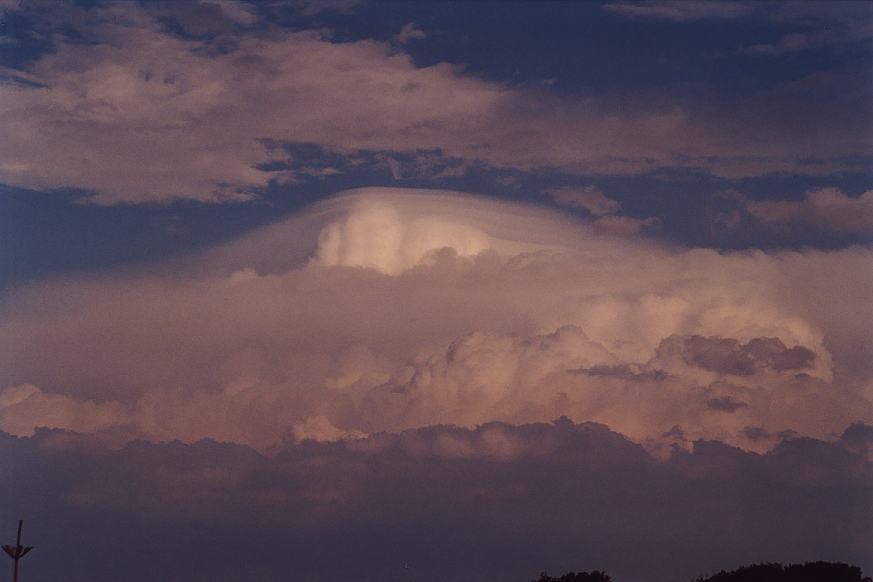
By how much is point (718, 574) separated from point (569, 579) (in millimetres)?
12602

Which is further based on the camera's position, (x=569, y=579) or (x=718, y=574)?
(x=569, y=579)

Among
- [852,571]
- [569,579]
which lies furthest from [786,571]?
[569,579]

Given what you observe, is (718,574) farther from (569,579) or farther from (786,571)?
(569,579)

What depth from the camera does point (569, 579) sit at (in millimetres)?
96812

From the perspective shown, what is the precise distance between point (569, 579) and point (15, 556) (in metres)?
43.0

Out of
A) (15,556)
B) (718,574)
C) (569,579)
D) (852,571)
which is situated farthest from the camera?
(569,579)

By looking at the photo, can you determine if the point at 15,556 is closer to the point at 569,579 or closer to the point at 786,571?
the point at 569,579

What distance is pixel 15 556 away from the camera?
252ft

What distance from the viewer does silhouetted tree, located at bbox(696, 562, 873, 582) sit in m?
82.0

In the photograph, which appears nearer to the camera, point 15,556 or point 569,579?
point 15,556

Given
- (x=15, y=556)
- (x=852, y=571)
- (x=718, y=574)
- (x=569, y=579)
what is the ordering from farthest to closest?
(x=569, y=579) < (x=718, y=574) < (x=852, y=571) < (x=15, y=556)

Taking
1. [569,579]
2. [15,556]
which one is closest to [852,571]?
[569,579]

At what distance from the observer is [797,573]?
8431 centimetres

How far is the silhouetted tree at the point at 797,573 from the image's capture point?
3228 inches
